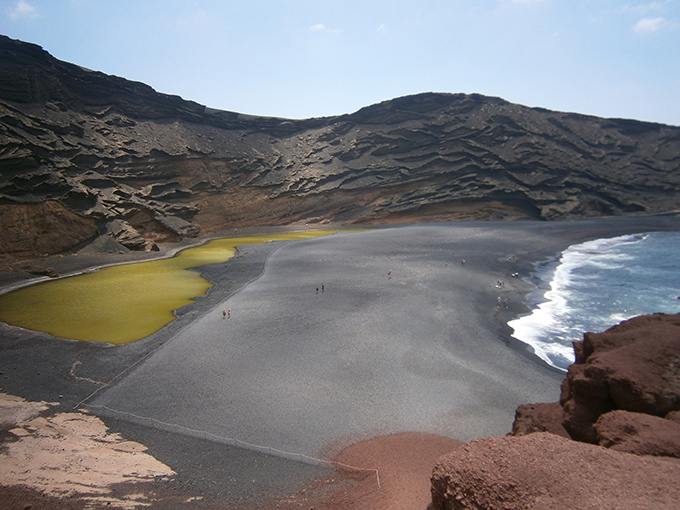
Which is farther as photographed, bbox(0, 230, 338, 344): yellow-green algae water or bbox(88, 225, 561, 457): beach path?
bbox(0, 230, 338, 344): yellow-green algae water

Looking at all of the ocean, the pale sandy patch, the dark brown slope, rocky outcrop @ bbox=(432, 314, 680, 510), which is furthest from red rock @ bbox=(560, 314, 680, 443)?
the dark brown slope

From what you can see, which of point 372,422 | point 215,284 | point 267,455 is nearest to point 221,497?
point 267,455

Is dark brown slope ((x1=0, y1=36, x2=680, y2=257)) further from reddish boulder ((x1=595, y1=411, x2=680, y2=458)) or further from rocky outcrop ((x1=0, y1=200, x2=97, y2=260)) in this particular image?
reddish boulder ((x1=595, y1=411, x2=680, y2=458))

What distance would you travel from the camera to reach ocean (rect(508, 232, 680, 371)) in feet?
42.7

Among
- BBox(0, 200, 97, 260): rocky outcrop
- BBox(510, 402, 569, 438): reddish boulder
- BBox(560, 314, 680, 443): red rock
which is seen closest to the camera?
BBox(560, 314, 680, 443): red rock

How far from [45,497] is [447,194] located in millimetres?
46113

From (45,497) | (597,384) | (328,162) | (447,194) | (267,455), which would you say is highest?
(328,162)

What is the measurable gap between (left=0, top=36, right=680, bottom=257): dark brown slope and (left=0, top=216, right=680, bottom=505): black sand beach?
18784mm

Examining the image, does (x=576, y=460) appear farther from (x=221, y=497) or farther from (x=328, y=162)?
(x=328, y=162)

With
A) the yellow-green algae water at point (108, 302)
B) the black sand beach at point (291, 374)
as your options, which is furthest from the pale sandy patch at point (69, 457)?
the yellow-green algae water at point (108, 302)

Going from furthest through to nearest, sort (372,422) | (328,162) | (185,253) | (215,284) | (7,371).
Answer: (328,162), (185,253), (215,284), (7,371), (372,422)

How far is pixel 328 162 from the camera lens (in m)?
50.1

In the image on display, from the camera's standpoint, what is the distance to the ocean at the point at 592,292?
13.0 meters

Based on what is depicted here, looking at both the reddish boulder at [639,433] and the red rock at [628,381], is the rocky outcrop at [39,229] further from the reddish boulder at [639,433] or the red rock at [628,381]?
the reddish boulder at [639,433]
